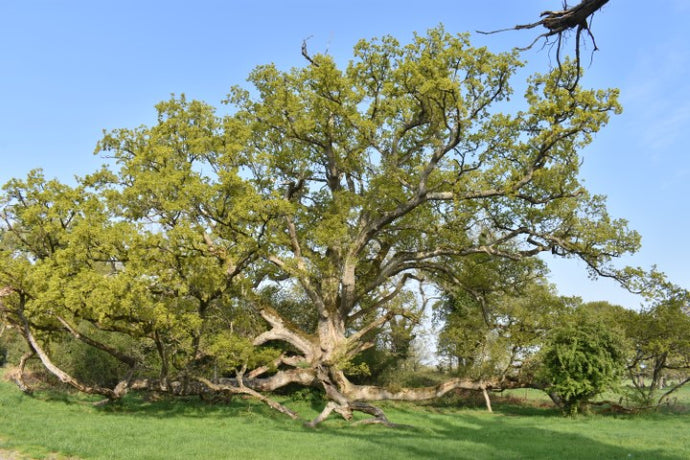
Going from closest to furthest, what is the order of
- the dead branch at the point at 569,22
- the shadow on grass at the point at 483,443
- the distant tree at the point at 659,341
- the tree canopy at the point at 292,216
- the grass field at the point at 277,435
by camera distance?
1. the dead branch at the point at 569,22
2. the grass field at the point at 277,435
3. the shadow on grass at the point at 483,443
4. the tree canopy at the point at 292,216
5. the distant tree at the point at 659,341

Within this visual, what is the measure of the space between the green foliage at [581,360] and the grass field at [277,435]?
1.35m

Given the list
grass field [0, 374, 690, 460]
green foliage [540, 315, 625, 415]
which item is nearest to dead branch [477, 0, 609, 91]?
grass field [0, 374, 690, 460]

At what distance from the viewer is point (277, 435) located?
48.8 ft

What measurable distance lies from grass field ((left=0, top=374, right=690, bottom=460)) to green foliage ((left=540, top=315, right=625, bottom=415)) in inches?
53.1

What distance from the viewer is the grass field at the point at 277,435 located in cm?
1126

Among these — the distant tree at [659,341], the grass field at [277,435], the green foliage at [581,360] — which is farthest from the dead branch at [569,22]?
the distant tree at [659,341]

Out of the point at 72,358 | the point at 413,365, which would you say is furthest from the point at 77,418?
the point at 413,365

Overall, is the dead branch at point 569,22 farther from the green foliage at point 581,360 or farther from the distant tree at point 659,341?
the distant tree at point 659,341

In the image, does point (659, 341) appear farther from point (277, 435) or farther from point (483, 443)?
point (277, 435)

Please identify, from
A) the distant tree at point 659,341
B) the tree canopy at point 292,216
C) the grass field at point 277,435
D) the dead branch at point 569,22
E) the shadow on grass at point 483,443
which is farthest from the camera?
the distant tree at point 659,341

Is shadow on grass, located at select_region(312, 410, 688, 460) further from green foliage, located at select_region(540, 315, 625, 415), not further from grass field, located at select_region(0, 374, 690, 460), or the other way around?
green foliage, located at select_region(540, 315, 625, 415)

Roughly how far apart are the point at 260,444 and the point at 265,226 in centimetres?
943

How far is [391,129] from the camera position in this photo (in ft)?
80.9

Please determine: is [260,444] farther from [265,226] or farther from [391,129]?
[391,129]
